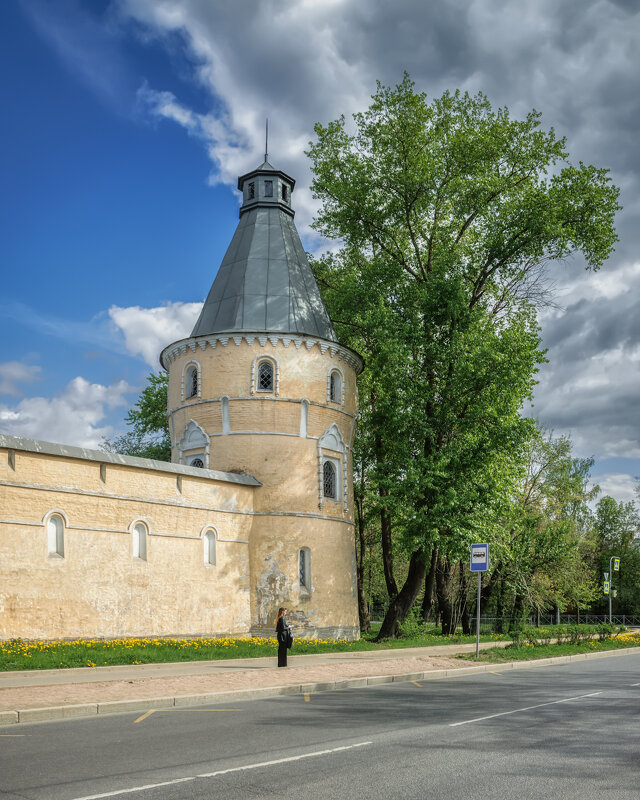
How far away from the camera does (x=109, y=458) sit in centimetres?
2083

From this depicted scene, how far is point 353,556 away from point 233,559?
543cm

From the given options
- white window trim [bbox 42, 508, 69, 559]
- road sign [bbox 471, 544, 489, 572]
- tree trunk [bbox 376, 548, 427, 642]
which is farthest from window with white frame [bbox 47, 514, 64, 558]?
tree trunk [bbox 376, 548, 427, 642]

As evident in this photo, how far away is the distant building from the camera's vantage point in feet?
63.0

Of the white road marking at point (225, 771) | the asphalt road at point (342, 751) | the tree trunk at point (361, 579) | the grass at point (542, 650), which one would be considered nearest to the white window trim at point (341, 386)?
the tree trunk at point (361, 579)

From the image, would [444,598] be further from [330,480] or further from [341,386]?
[341,386]

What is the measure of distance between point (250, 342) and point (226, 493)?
5.19 meters

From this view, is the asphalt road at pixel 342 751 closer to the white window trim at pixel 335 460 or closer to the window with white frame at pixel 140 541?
the window with white frame at pixel 140 541

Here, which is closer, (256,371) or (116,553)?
(116,553)

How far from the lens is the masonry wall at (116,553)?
1855 cm

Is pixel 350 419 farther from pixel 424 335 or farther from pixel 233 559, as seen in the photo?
pixel 233 559

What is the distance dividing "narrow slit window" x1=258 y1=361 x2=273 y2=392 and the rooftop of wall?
121 inches

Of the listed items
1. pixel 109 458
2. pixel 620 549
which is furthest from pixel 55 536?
pixel 620 549

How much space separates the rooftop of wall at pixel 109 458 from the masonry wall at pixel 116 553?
14cm

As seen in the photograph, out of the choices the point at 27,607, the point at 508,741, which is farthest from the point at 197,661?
the point at 508,741
